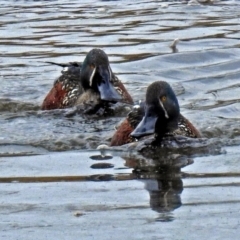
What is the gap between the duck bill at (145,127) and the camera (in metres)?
8.51

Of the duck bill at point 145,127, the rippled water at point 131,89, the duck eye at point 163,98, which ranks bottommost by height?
the rippled water at point 131,89

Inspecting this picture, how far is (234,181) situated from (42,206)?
4.66 feet

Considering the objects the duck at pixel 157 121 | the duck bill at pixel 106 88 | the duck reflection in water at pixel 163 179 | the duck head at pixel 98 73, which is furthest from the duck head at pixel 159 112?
the duck head at pixel 98 73

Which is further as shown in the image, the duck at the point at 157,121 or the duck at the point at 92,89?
the duck at the point at 92,89

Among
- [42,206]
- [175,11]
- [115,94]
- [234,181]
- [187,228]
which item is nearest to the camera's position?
[187,228]

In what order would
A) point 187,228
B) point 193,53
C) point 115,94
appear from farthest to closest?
point 193,53
point 115,94
point 187,228

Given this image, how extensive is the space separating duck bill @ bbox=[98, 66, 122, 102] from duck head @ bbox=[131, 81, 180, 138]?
1.95 metres

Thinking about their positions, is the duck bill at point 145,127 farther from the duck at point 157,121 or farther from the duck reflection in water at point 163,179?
the duck reflection in water at point 163,179

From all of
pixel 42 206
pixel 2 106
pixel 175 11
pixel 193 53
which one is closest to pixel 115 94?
pixel 2 106

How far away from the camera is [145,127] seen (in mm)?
8531

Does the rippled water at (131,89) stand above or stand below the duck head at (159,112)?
below

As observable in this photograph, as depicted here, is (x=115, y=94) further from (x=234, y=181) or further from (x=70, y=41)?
(x=70, y=41)

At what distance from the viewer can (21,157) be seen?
8523 mm

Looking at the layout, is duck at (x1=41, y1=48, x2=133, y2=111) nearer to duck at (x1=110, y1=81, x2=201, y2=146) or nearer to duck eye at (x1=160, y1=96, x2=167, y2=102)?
duck at (x1=110, y1=81, x2=201, y2=146)
